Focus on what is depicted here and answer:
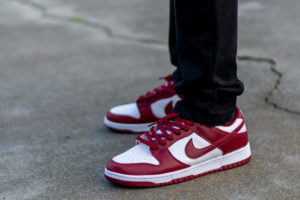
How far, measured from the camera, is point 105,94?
6.34ft

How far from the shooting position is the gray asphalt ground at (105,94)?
45.3 inches

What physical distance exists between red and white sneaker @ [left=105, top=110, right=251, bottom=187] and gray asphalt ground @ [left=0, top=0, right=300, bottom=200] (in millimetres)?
30

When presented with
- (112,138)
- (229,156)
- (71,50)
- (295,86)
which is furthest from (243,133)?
A: (71,50)

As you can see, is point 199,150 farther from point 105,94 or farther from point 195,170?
point 105,94

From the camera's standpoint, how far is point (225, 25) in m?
1.11

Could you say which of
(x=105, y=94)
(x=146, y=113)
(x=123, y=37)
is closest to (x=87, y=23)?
(x=123, y=37)

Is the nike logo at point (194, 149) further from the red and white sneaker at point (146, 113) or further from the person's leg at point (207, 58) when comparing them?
the red and white sneaker at point (146, 113)

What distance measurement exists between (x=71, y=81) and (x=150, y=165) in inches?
44.1

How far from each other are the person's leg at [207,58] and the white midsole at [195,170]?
10 cm

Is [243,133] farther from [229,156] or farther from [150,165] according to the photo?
[150,165]

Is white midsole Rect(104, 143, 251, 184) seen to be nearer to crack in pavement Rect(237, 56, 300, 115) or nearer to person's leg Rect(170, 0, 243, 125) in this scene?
person's leg Rect(170, 0, 243, 125)

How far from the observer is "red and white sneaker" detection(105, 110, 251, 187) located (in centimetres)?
112

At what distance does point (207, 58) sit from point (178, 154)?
10.7 inches

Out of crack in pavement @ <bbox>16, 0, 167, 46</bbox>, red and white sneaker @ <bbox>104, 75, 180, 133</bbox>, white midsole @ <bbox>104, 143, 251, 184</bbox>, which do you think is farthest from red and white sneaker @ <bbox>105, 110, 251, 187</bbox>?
crack in pavement @ <bbox>16, 0, 167, 46</bbox>
